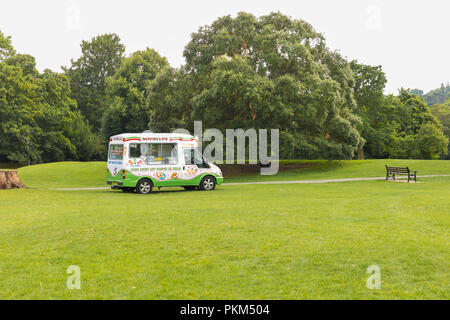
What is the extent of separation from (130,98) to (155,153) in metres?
36.5

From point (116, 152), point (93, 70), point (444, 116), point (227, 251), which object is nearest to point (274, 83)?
point (116, 152)

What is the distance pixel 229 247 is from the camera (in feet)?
25.3

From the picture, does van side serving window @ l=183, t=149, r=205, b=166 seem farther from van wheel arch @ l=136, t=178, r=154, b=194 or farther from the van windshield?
the van windshield

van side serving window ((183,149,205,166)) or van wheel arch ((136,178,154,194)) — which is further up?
van side serving window ((183,149,205,166))

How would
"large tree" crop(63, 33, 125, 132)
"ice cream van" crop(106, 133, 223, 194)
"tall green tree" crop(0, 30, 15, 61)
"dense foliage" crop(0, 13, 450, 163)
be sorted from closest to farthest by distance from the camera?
1. "ice cream van" crop(106, 133, 223, 194)
2. "dense foliage" crop(0, 13, 450, 163)
3. "tall green tree" crop(0, 30, 15, 61)
4. "large tree" crop(63, 33, 125, 132)

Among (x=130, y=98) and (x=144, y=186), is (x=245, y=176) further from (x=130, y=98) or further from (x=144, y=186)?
(x=130, y=98)

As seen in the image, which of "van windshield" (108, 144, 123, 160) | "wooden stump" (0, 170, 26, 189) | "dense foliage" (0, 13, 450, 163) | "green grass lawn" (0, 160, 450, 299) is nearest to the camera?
"green grass lawn" (0, 160, 450, 299)

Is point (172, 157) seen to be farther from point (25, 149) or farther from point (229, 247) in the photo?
point (25, 149)

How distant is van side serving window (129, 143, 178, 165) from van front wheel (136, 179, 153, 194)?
896mm

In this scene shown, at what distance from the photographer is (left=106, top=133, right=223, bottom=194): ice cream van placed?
769 inches

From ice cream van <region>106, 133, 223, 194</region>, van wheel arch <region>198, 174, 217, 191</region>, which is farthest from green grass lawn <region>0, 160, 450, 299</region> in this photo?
van wheel arch <region>198, 174, 217, 191</region>

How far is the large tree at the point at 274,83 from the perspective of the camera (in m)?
31.5

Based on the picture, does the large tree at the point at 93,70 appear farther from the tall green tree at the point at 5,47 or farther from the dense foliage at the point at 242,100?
the tall green tree at the point at 5,47
